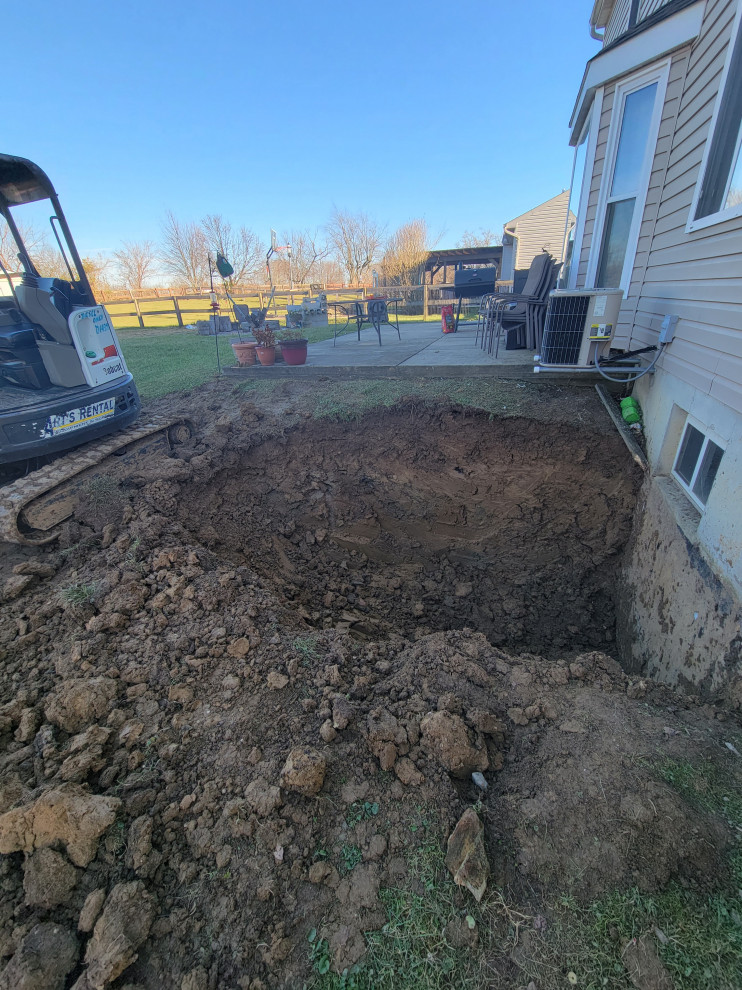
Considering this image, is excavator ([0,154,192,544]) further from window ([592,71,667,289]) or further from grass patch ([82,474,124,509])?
window ([592,71,667,289])

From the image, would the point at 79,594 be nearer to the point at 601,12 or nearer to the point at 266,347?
the point at 266,347

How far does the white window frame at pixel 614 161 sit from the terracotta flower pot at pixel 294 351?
4.42m

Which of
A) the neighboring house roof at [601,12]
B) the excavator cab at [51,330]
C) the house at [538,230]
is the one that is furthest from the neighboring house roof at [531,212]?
the excavator cab at [51,330]

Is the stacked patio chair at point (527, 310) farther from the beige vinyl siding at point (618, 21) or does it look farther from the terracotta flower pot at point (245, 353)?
the terracotta flower pot at point (245, 353)

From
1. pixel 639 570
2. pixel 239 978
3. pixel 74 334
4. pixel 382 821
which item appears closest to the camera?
pixel 239 978

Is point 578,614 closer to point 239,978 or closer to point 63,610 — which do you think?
point 239,978

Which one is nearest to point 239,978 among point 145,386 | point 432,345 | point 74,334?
point 74,334

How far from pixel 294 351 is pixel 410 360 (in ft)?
6.66

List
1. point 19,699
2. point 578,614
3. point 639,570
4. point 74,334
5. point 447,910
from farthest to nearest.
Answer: point 74,334 < point 578,614 < point 639,570 < point 19,699 < point 447,910

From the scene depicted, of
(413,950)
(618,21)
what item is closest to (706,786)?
(413,950)

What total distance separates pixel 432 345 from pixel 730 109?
5146 millimetres

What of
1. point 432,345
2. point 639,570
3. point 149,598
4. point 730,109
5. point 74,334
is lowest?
point 639,570

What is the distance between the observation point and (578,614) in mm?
4254

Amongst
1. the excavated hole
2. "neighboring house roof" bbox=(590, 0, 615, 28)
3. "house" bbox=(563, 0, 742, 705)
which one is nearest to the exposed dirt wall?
"house" bbox=(563, 0, 742, 705)
